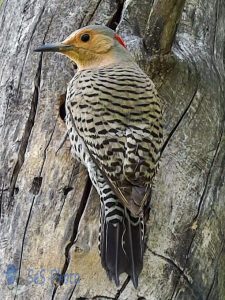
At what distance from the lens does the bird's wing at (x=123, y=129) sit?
3539 millimetres

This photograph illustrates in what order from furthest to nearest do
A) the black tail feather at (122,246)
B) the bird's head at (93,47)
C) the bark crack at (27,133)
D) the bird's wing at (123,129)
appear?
the bird's head at (93,47)
the bark crack at (27,133)
the bird's wing at (123,129)
the black tail feather at (122,246)

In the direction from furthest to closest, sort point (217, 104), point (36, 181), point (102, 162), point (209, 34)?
point (209, 34), point (217, 104), point (36, 181), point (102, 162)

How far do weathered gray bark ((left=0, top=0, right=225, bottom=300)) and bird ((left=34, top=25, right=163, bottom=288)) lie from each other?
0.12 meters

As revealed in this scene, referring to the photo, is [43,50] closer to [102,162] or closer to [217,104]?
[102,162]

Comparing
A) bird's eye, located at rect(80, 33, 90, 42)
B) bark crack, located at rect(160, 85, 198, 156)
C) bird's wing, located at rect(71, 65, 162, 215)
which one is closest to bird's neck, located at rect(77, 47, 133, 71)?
bird's eye, located at rect(80, 33, 90, 42)

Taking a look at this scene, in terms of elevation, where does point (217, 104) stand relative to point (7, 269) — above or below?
above

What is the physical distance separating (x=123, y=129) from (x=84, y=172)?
35cm

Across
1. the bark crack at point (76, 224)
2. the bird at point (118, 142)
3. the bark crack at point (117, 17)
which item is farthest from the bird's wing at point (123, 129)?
→ the bark crack at point (117, 17)

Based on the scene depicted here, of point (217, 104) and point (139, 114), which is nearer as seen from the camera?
point (139, 114)

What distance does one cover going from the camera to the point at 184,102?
13.4ft

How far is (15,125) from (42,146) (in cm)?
23

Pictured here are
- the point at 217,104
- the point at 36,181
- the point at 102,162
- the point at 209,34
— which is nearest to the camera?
the point at 102,162

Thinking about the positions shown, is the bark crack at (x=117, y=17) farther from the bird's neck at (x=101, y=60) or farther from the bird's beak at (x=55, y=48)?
the bird's beak at (x=55, y=48)

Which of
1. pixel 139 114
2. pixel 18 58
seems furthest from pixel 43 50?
pixel 139 114
